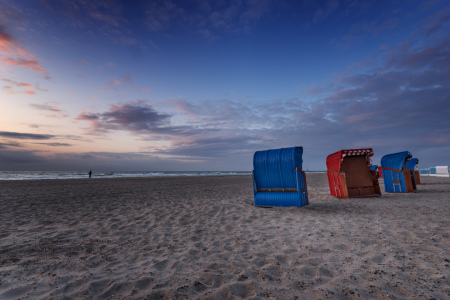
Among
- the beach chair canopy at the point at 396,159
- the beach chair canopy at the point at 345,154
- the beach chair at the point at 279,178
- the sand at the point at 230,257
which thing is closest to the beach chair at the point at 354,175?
the beach chair canopy at the point at 345,154

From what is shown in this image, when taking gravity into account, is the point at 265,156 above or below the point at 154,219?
above

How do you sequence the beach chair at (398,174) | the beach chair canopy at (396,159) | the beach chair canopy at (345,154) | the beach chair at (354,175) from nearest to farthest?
the beach chair canopy at (345,154)
the beach chair at (354,175)
the beach chair canopy at (396,159)
the beach chair at (398,174)

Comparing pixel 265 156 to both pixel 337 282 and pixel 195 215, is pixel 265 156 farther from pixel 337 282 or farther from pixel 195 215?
pixel 337 282

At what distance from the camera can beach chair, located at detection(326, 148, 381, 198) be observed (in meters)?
12.0

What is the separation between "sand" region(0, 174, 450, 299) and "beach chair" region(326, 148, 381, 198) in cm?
435

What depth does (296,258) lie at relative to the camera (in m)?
4.23

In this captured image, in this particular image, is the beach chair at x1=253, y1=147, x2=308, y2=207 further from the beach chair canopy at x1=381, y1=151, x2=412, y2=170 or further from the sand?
the beach chair canopy at x1=381, y1=151, x2=412, y2=170

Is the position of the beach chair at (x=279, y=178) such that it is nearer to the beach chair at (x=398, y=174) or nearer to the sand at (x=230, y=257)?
the sand at (x=230, y=257)

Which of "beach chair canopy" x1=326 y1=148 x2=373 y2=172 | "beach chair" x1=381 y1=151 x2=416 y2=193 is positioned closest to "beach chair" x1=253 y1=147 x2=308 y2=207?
"beach chair canopy" x1=326 y1=148 x2=373 y2=172

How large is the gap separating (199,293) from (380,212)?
8.04 m

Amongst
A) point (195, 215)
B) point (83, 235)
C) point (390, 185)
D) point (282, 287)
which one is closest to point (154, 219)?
point (195, 215)

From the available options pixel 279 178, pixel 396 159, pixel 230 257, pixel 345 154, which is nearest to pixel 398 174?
pixel 396 159

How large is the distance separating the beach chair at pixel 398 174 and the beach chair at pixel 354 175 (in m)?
2.68

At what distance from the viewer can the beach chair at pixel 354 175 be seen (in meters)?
12.0
